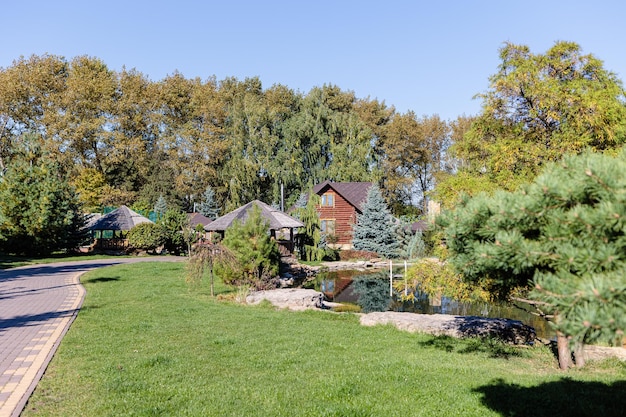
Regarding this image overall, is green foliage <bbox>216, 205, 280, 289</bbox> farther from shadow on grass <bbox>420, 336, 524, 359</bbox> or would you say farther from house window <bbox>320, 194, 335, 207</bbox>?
house window <bbox>320, 194, 335, 207</bbox>

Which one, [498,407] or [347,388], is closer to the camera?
[498,407]

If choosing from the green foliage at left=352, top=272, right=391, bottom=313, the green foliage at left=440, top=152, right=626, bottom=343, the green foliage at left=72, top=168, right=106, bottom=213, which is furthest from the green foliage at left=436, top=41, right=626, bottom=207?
the green foliage at left=72, top=168, right=106, bottom=213

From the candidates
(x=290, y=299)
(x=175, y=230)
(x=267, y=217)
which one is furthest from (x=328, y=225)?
(x=290, y=299)

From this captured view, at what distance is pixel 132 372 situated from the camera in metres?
7.68

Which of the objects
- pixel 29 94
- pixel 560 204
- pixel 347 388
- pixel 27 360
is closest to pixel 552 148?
pixel 347 388

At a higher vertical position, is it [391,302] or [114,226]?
[114,226]

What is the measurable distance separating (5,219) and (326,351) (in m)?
24.9

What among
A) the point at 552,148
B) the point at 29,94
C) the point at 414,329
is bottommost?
the point at 414,329

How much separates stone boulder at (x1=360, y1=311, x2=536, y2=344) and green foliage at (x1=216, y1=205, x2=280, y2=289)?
7392 millimetres

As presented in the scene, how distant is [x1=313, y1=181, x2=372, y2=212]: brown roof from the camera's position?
43.8 meters

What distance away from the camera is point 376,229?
1544 inches

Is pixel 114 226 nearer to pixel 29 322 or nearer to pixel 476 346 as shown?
pixel 29 322

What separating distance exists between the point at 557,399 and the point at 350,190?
38.6 m

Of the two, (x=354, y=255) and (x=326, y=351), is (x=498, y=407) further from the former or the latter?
(x=354, y=255)
